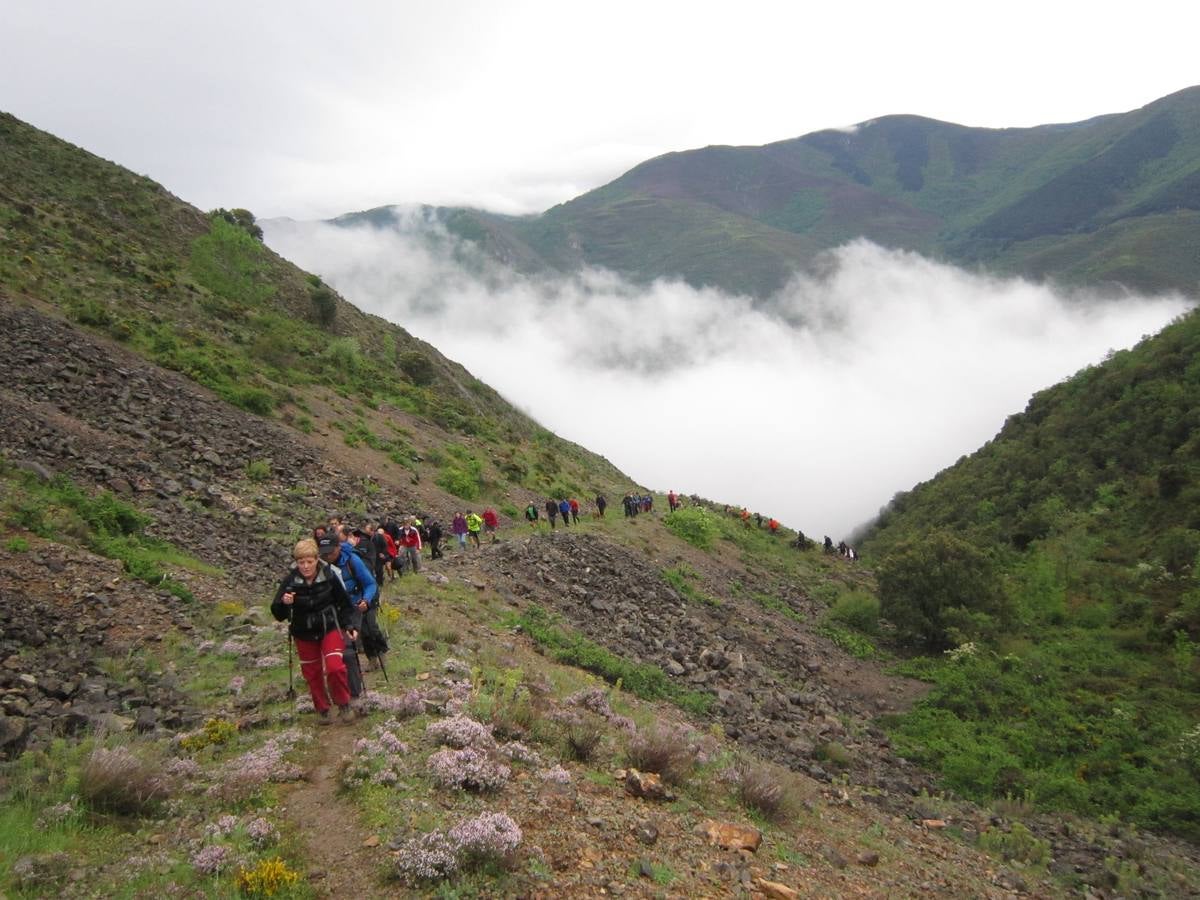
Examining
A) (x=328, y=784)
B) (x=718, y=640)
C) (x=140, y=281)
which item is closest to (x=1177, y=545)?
(x=718, y=640)

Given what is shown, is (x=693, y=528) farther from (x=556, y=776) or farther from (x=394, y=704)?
(x=556, y=776)

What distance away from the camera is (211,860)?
421cm

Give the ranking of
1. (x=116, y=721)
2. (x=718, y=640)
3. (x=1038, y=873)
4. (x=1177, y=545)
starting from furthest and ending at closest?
(x=1177, y=545)
(x=718, y=640)
(x=1038, y=873)
(x=116, y=721)

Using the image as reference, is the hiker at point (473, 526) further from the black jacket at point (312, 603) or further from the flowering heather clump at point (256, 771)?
the flowering heather clump at point (256, 771)

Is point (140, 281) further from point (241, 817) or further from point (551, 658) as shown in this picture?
point (241, 817)

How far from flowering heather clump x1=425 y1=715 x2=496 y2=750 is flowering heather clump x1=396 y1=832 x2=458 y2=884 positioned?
62.1 inches

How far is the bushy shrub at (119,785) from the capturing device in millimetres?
4789

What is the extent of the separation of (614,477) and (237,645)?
46915 millimetres

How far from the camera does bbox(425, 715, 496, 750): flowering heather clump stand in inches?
235

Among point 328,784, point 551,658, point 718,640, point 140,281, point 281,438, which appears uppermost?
point 140,281

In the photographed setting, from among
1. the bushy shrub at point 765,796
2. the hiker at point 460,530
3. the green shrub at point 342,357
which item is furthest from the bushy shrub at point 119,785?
the green shrub at point 342,357

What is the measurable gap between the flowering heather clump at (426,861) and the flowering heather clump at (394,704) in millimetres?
2316

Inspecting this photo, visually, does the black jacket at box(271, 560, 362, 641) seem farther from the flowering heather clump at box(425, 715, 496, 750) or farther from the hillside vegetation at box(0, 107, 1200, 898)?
the flowering heather clump at box(425, 715, 496, 750)

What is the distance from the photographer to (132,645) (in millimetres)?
8562
